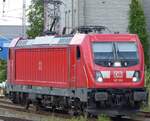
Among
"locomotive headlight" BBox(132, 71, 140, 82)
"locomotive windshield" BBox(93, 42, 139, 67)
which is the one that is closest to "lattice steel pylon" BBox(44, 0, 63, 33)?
"locomotive windshield" BBox(93, 42, 139, 67)

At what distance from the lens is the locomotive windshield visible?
20750mm

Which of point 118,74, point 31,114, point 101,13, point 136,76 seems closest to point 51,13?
point 101,13

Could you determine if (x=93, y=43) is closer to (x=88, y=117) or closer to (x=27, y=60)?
(x=88, y=117)

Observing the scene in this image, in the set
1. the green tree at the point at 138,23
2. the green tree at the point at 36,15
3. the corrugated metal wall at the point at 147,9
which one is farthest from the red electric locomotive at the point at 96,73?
the green tree at the point at 36,15

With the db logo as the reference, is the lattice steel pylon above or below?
above

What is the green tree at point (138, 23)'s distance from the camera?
48.8 metres

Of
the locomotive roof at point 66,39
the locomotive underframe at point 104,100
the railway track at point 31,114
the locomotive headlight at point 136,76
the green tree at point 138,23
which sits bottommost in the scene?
the railway track at point 31,114

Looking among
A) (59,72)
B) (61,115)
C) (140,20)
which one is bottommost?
(61,115)

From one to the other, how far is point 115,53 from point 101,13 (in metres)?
28.2

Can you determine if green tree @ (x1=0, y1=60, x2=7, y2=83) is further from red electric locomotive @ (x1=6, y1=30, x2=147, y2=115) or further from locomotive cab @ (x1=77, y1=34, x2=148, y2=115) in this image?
locomotive cab @ (x1=77, y1=34, x2=148, y2=115)

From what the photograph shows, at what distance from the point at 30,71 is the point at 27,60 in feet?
1.67

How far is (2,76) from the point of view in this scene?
4338 cm

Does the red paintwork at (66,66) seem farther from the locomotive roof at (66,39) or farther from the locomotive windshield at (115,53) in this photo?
the locomotive windshield at (115,53)

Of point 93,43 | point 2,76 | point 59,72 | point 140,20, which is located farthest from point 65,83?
point 140,20
